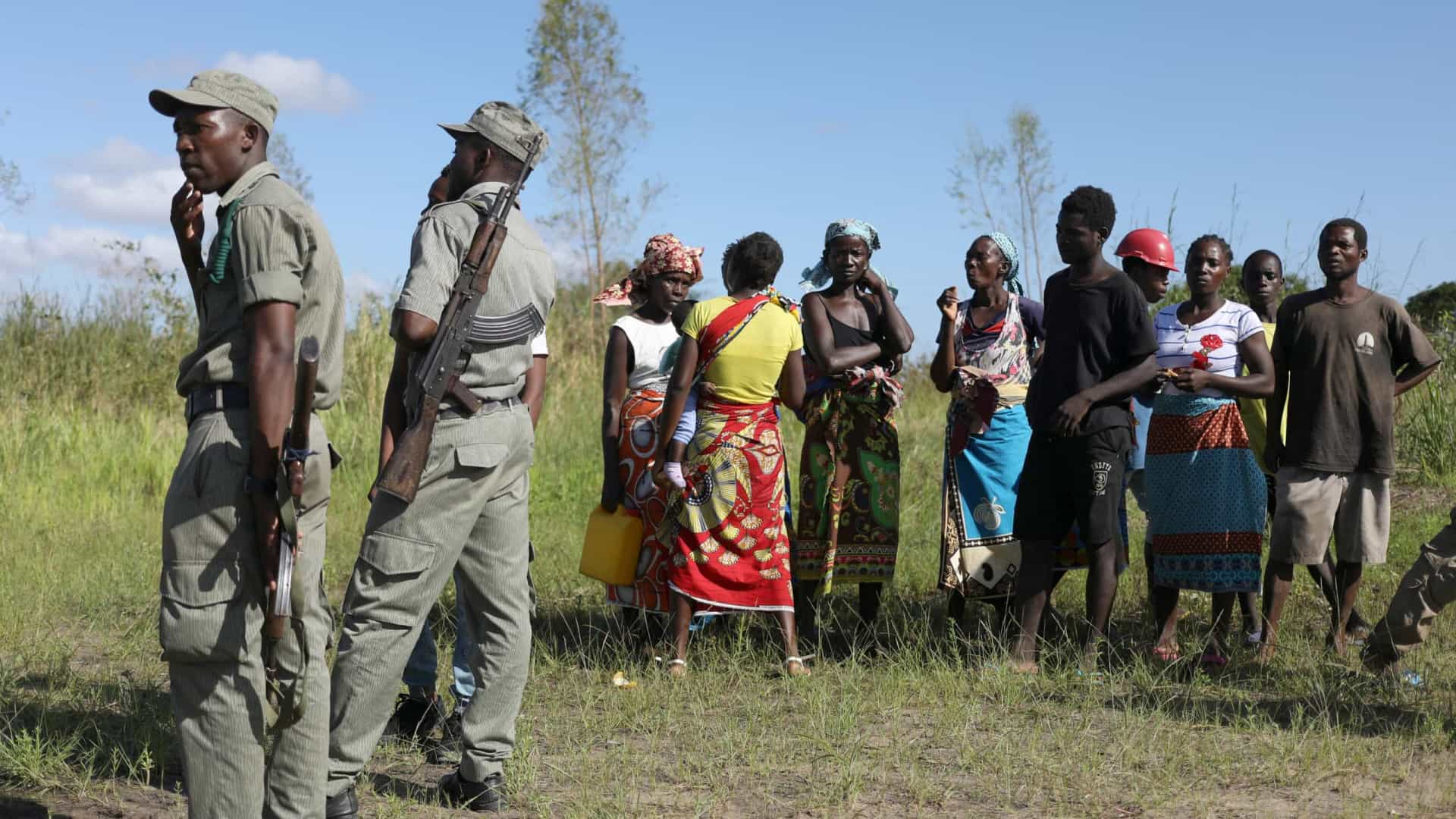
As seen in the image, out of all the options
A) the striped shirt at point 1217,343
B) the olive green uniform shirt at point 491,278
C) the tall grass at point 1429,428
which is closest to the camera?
the olive green uniform shirt at point 491,278

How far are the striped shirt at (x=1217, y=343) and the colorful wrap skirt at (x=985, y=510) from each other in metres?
0.73

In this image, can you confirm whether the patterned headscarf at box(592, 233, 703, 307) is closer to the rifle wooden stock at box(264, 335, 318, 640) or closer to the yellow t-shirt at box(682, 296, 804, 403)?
the yellow t-shirt at box(682, 296, 804, 403)

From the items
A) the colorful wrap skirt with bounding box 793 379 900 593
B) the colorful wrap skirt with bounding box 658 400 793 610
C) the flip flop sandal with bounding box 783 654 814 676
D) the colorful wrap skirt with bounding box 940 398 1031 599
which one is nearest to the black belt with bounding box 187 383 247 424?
the colorful wrap skirt with bounding box 658 400 793 610

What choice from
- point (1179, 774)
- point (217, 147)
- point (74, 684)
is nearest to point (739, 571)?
point (1179, 774)

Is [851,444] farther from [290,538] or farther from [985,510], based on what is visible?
[290,538]

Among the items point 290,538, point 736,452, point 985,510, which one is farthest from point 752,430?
point 290,538

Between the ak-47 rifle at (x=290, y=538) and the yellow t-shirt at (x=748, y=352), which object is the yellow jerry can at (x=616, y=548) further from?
the ak-47 rifle at (x=290, y=538)

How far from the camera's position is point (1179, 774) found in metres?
4.30

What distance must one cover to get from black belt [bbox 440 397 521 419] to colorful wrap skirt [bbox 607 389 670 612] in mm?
1970

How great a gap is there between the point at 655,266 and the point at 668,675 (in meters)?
1.81

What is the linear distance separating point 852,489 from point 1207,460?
1625mm

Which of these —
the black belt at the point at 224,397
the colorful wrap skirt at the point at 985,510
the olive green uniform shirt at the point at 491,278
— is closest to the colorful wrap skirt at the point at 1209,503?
the colorful wrap skirt at the point at 985,510

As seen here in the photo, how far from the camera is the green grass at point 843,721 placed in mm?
4137

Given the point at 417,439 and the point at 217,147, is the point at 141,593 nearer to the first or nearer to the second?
the point at 417,439
